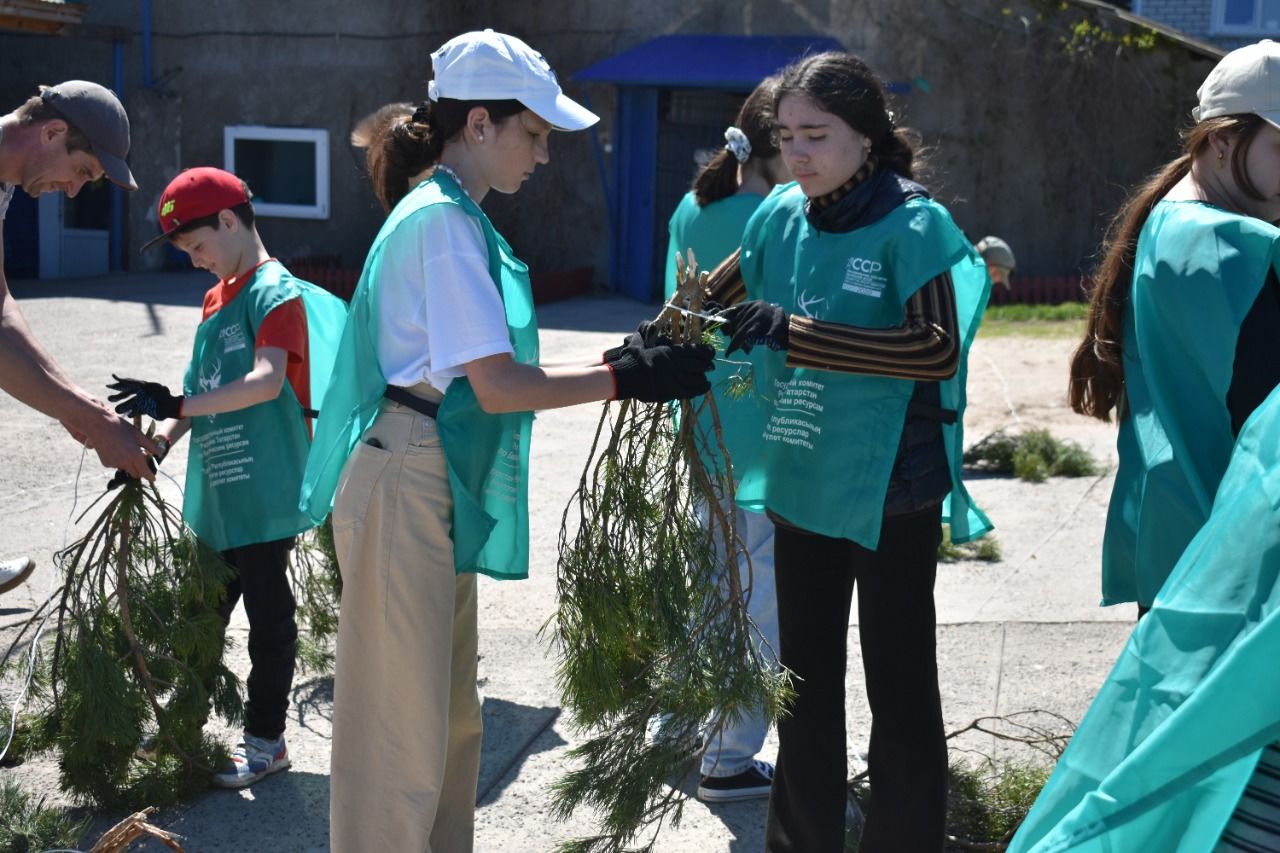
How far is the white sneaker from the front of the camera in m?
5.18

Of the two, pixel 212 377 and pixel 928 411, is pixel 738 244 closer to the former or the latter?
pixel 928 411

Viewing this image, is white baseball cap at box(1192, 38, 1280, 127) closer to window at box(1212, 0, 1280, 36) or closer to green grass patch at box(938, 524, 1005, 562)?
green grass patch at box(938, 524, 1005, 562)

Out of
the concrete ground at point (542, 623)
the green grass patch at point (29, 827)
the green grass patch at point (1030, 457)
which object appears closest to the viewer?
the green grass patch at point (29, 827)

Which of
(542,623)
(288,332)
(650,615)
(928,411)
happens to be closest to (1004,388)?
(542,623)

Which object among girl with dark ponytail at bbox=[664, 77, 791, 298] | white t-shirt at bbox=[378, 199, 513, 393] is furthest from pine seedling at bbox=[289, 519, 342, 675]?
white t-shirt at bbox=[378, 199, 513, 393]

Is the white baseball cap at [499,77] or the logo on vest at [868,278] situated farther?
the logo on vest at [868,278]

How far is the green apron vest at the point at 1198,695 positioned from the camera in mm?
1573

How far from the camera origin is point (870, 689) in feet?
9.66

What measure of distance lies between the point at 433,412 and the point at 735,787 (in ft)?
5.45

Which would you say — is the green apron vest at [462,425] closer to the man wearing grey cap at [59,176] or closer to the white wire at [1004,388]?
the man wearing grey cap at [59,176]

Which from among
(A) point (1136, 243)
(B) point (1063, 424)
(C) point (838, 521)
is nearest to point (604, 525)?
(C) point (838, 521)

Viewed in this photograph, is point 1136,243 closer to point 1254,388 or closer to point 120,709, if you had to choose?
point 1254,388

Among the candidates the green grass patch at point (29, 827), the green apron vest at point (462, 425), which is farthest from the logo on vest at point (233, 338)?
the green grass patch at point (29, 827)

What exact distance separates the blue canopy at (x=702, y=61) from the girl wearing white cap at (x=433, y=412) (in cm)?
1257
